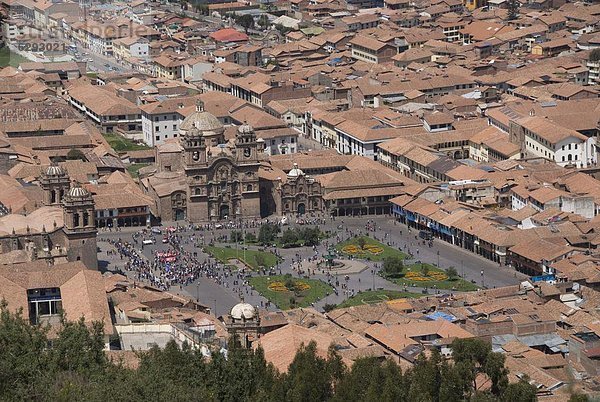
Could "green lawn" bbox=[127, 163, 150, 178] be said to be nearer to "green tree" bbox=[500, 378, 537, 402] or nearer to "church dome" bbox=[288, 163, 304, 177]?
"church dome" bbox=[288, 163, 304, 177]

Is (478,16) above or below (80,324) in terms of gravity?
below

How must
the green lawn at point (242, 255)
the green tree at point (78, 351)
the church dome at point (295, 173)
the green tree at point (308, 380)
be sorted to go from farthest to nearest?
1. the church dome at point (295, 173)
2. the green lawn at point (242, 255)
3. the green tree at point (308, 380)
4. the green tree at point (78, 351)

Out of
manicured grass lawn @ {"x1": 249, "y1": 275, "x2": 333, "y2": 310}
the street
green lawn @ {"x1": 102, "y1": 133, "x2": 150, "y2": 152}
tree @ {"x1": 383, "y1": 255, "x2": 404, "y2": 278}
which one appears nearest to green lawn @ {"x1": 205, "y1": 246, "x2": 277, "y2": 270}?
the street

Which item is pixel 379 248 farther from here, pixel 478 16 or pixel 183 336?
pixel 478 16

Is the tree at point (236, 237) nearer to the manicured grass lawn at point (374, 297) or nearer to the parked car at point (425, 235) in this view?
the parked car at point (425, 235)

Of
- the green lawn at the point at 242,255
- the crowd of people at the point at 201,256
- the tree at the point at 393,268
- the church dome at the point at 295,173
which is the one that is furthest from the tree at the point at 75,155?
the tree at the point at 393,268

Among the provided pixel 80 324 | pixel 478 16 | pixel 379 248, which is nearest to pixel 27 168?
pixel 379 248

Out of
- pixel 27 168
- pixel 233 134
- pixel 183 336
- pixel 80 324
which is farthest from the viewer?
pixel 233 134
